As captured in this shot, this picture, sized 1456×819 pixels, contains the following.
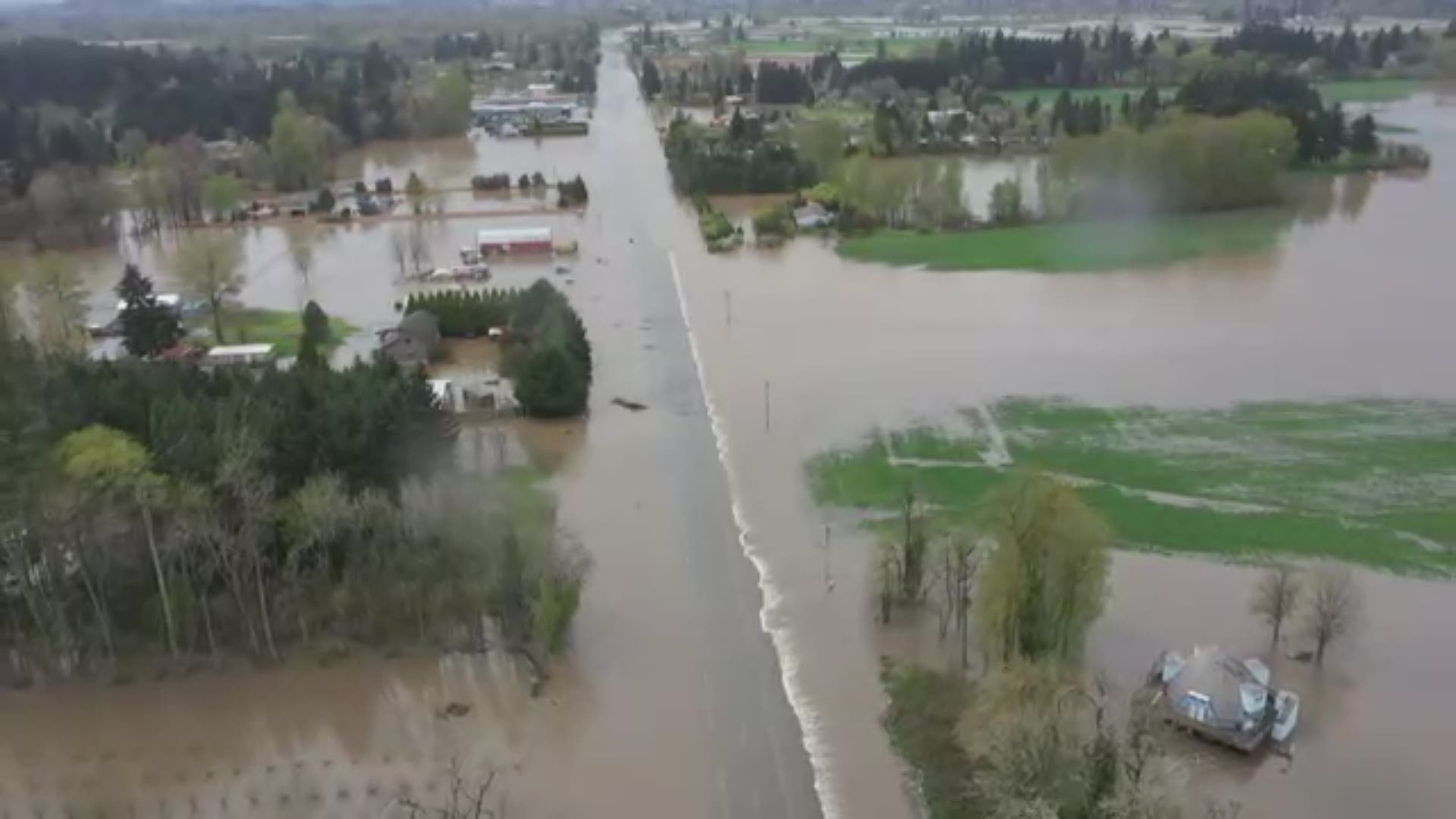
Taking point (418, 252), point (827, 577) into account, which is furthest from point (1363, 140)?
point (827, 577)

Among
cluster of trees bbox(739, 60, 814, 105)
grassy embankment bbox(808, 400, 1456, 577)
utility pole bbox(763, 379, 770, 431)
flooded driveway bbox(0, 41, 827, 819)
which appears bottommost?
flooded driveway bbox(0, 41, 827, 819)

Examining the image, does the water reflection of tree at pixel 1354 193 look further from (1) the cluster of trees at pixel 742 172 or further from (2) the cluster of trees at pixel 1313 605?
(2) the cluster of trees at pixel 1313 605

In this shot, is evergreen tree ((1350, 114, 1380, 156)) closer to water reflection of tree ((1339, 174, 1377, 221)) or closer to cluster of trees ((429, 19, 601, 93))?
water reflection of tree ((1339, 174, 1377, 221))

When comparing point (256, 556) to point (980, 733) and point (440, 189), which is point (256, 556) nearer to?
point (980, 733)

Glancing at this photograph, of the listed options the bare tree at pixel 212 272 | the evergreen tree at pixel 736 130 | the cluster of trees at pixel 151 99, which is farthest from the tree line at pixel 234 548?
the cluster of trees at pixel 151 99

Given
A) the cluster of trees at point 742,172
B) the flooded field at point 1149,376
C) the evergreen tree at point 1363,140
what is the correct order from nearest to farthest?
the flooded field at point 1149,376, the cluster of trees at point 742,172, the evergreen tree at point 1363,140

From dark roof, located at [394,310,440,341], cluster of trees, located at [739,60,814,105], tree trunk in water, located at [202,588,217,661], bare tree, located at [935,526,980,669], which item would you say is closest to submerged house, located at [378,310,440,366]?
dark roof, located at [394,310,440,341]

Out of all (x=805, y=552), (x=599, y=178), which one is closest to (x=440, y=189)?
(x=599, y=178)

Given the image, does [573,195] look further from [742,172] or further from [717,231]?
[717,231]
